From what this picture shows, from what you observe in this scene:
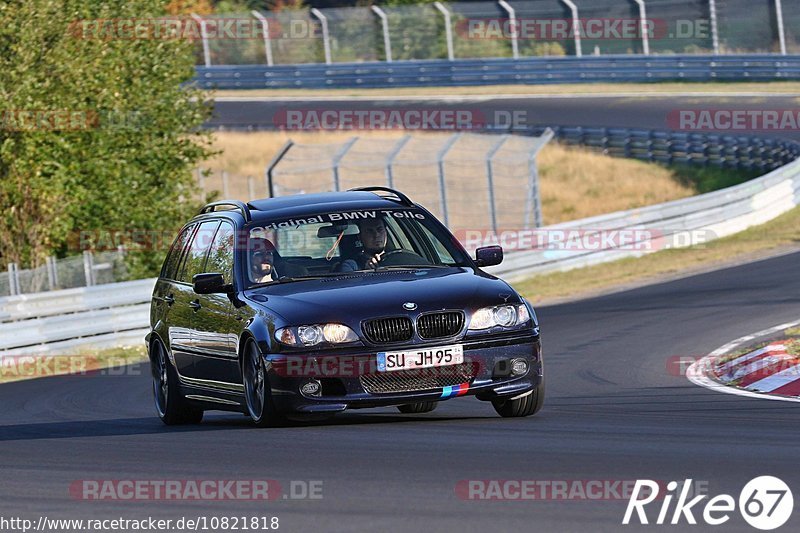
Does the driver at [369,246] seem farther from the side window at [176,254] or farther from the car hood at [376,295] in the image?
the side window at [176,254]

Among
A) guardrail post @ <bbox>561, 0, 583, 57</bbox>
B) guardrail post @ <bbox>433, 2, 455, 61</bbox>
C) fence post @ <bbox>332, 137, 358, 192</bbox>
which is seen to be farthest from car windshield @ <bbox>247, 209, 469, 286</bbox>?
guardrail post @ <bbox>433, 2, 455, 61</bbox>

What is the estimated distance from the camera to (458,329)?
9562mm

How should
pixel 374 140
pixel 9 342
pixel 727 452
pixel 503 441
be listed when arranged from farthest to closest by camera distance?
pixel 374 140 < pixel 9 342 < pixel 503 441 < pixel 727 452

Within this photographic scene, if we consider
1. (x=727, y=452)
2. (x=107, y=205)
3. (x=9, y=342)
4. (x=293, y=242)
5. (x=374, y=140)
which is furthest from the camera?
(x=374, y=140)

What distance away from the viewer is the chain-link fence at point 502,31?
45.7 meters

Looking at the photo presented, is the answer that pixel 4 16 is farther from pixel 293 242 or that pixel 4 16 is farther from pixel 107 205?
pixel 293 242

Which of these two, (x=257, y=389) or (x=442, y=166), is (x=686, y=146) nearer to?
(x=442, y=166)

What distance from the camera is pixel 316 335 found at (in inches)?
375

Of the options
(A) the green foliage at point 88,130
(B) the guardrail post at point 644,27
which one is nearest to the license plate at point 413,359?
(A) the green foliage at point 88,130

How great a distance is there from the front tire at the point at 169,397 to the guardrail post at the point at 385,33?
40.8m

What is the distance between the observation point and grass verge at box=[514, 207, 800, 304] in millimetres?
23703

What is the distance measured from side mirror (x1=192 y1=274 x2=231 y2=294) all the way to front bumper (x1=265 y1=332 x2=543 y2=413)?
3.47 ft

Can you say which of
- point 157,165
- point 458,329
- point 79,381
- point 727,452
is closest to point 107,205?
point 157,165

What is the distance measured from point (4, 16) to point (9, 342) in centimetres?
712
